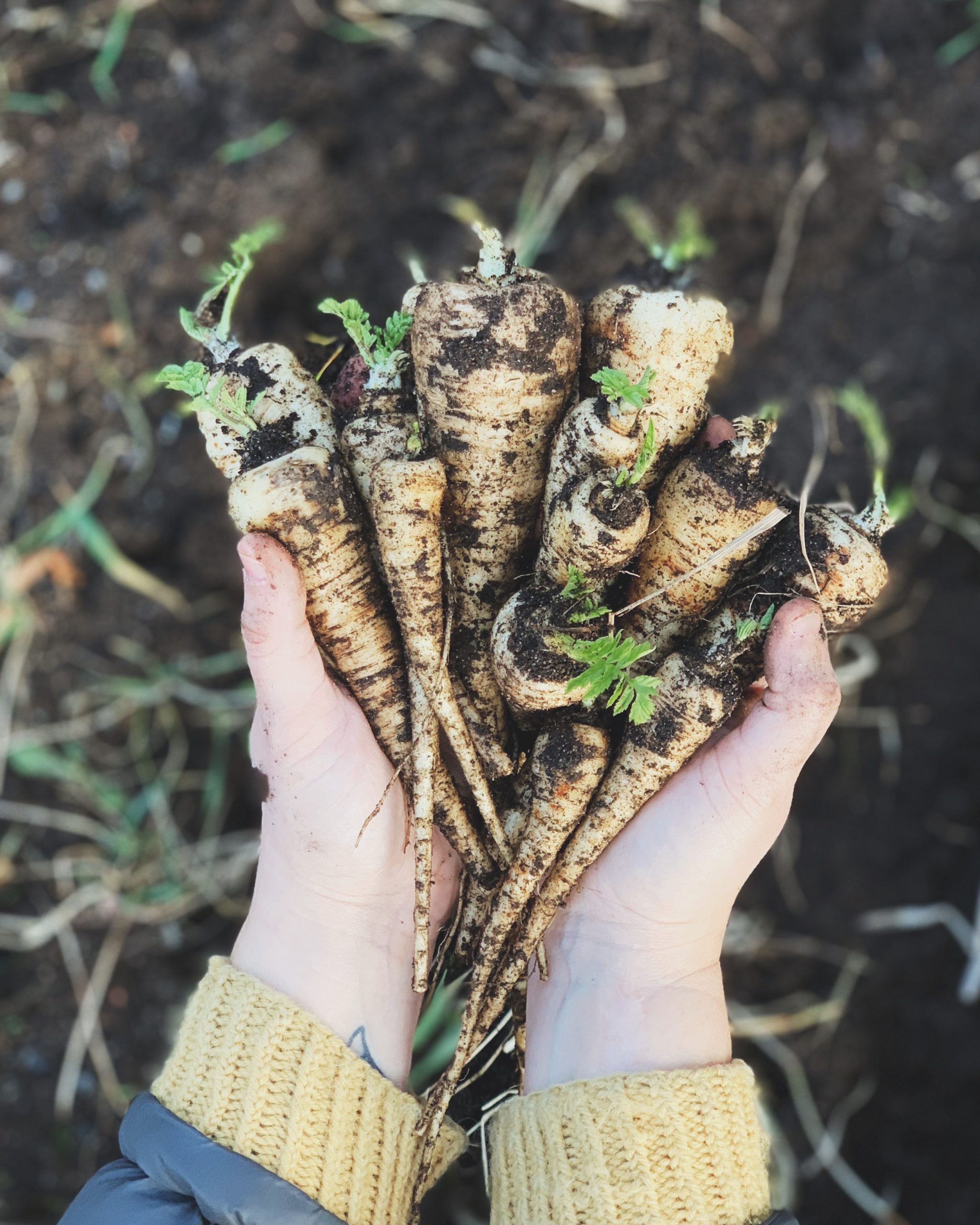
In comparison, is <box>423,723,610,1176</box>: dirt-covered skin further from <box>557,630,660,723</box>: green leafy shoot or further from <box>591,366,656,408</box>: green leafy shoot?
<box>591,366,656,408</box>: green leafy shoot

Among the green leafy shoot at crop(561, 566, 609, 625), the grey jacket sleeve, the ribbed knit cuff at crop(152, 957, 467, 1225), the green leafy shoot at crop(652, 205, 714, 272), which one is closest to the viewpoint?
the grey jacket sleeve

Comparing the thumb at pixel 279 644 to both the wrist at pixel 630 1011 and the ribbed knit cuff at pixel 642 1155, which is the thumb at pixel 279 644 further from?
the ribbed knit cuff at pixel 642 1155

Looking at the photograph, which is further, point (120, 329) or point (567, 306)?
point (120, 329)

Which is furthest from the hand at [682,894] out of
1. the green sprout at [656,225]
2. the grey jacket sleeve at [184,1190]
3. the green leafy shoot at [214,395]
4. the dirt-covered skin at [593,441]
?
the green sprout at [656,225]

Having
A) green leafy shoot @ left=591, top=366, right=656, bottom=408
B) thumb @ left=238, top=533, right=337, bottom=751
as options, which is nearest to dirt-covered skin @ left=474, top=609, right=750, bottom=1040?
green leafy shoot @ left=591, top=366, right=656, bottom=408

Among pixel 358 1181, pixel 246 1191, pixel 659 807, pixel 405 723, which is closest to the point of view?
pixel 246 1191

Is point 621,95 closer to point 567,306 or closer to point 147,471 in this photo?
point 567,306

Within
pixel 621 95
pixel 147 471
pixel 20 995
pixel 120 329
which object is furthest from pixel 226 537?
pixel 621 95
